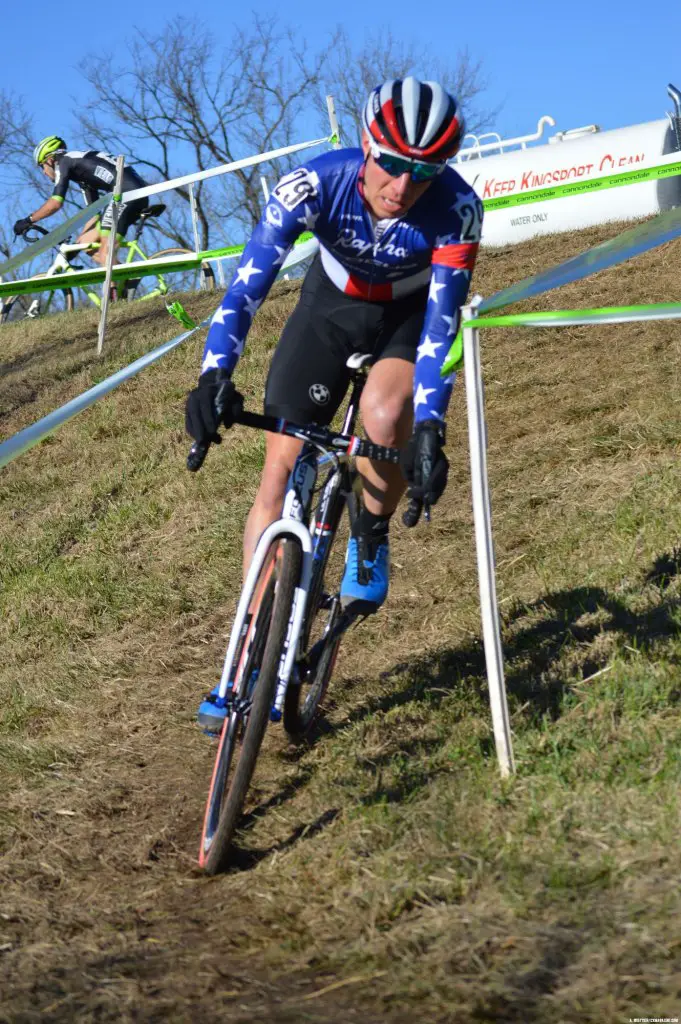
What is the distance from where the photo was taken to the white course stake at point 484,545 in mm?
3551

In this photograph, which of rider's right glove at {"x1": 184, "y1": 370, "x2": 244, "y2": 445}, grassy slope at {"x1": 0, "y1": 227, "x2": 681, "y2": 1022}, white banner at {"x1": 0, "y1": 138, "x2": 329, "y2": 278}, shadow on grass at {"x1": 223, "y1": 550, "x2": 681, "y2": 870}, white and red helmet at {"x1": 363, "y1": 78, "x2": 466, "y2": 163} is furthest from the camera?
white banner at {"x1": 0, "y1": 138, "x2": 329, "y2": 278}

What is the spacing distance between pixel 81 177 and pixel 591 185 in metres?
6.14

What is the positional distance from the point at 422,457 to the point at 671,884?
4.82ft

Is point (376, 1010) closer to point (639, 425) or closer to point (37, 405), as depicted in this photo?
point (639, 425)

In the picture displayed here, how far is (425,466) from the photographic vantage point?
3582mm

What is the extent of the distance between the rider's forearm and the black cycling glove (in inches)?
425

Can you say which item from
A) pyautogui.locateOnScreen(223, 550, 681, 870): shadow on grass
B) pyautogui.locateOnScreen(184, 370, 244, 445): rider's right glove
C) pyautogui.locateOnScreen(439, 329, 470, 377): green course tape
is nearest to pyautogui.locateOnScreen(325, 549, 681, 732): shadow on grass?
pyautogui.locateOnScreen(223, 550, 681, 870): shadow on grass

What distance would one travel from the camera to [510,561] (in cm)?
628

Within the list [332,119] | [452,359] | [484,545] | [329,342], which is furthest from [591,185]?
[484,545]

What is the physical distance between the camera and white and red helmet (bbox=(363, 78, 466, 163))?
144 inches

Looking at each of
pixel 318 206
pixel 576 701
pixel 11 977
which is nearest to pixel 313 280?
pixel 318 206

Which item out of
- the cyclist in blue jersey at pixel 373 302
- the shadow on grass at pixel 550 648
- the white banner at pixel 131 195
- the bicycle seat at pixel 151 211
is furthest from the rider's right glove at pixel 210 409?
the bicycle seat at pixel 151 211

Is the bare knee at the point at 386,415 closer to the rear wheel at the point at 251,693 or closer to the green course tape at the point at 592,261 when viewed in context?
the green course tape at the point at 592,261

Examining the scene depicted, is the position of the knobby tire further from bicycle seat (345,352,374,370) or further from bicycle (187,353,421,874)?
bicycle seat (345,352,374,370)
